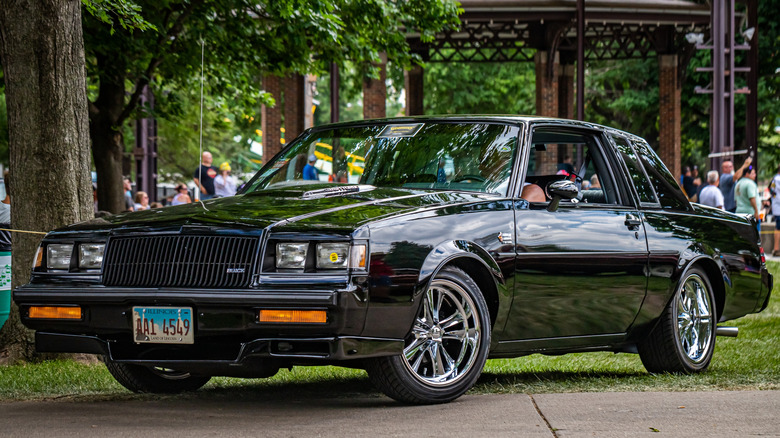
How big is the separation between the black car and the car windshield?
0.01 meters

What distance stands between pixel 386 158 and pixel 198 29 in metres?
9.66

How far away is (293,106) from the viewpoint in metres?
36.7

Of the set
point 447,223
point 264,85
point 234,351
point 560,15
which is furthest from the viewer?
point 264,85

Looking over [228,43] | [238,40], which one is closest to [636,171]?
[228,43]

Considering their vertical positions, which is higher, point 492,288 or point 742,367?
point 492,288

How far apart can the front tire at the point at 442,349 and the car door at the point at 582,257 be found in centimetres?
40

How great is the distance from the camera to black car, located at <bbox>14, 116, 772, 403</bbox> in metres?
5.21

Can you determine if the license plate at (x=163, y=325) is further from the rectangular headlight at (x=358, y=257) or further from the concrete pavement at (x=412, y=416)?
the rectangular headlight at (x=358, y=257)

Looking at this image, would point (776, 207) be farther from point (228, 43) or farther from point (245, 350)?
point (245, 350)

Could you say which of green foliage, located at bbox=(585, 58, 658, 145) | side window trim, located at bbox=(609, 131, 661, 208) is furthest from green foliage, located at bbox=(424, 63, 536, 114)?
side window trim, located at bbox=(609, 131, 661, 208)

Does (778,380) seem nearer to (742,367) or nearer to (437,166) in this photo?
(742,367)

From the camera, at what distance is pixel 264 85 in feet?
120

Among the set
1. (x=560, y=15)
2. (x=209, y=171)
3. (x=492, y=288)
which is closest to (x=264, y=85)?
(x=560, y=15)

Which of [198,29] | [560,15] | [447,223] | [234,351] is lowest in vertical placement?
[234,351]
